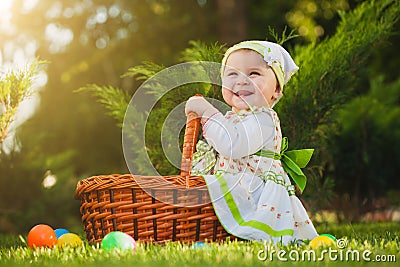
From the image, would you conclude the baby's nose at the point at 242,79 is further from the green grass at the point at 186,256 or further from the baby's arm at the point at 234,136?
the green grass at the point at 186,256

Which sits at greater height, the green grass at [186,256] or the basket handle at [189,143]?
the basket handle at [189,143]

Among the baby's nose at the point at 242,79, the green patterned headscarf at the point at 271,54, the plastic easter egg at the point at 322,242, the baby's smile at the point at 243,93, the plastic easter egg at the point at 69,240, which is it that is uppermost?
the green patterned headscarf at the point at 271,54

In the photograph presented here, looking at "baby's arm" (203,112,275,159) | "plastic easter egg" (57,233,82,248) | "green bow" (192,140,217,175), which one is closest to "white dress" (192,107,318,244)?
"baby's arm" (203,112,275,159)

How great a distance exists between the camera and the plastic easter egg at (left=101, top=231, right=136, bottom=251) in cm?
288

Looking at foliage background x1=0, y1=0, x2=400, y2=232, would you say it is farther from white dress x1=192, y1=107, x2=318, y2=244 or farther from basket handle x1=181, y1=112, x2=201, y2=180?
basket handle x1=181, y1=112, x2=201, y2=180

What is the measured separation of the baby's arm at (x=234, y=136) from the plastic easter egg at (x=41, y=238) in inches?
40.4

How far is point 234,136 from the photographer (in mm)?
3283

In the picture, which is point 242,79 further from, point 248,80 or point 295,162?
point 295,162

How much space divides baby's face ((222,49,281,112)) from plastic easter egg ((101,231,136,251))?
40.4 inches

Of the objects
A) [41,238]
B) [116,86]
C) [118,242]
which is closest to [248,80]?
[118,242]

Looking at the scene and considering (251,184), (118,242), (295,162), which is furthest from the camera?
(295,162)

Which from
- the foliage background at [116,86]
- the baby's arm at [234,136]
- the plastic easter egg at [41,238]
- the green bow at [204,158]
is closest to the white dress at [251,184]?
the baby's arm at [234,136]

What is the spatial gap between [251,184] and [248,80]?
1.93 ft

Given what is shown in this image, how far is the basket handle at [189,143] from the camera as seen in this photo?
3268mm
